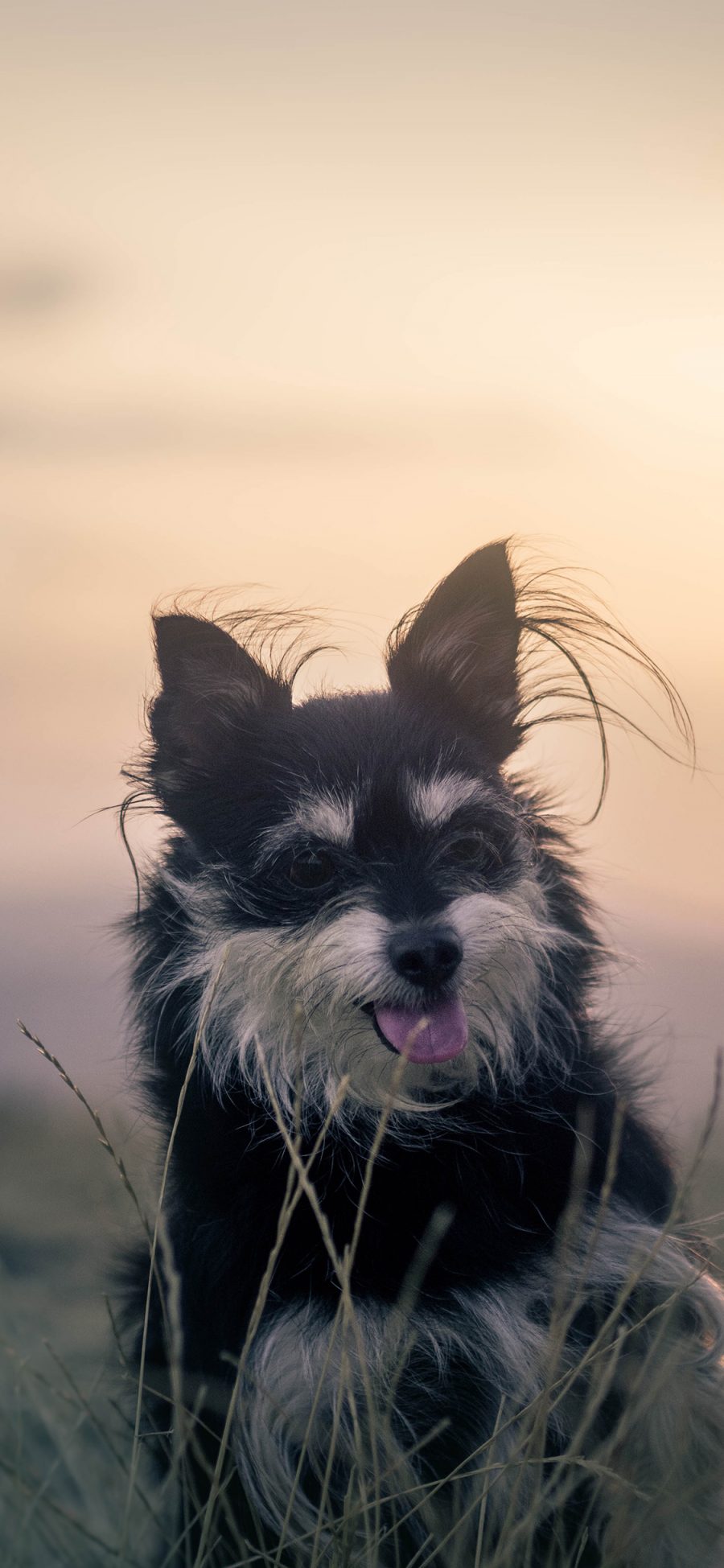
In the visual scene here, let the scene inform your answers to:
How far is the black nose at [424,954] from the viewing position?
9.81ft

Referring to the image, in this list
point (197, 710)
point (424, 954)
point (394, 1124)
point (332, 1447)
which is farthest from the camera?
point (197, 710)

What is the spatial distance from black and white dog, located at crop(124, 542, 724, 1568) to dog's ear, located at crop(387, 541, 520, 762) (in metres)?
0.03

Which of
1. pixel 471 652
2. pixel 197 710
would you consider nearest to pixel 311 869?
pixel 197 710

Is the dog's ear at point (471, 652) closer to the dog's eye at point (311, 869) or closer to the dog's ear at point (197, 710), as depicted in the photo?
the dog's ear at point (197, 710)

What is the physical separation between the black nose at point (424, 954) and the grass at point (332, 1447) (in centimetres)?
54

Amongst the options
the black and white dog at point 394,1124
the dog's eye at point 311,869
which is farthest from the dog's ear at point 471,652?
the dog's eye at point 311,869

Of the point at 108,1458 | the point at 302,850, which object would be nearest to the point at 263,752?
the point at 302,850

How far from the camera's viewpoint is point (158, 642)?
3.61 m

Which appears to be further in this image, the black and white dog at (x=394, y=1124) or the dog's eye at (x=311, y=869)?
the dog's eye at (x=311, y=869)

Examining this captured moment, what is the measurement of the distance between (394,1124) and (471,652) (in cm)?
142

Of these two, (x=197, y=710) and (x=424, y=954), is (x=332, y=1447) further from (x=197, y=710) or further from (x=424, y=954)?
(x=197, y=710)

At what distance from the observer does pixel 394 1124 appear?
330 cm

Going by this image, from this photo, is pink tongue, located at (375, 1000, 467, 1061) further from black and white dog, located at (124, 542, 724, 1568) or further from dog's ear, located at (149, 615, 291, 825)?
dog's ear, located at (149, 615, 291, 825)

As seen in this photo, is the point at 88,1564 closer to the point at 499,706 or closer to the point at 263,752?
the point at 263,752
